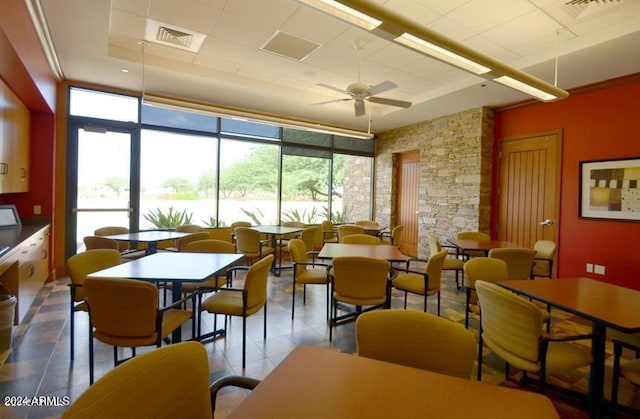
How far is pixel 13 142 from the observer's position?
3.79 m

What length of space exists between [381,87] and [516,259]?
242 cm

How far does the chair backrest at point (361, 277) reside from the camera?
9.12 ft

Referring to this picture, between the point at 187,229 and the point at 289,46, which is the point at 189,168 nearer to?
the point at 187,229

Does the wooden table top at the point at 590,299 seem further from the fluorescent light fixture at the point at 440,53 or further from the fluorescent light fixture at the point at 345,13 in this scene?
the fluorescent light fixture at the point at 345,13

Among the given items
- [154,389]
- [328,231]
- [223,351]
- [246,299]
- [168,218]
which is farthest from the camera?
[328,231]

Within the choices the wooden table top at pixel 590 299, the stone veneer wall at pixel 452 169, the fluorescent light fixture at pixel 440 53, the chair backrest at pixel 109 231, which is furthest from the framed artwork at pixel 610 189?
the chair backrest at pixel 109 231

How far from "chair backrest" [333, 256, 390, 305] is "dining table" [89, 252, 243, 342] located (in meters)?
1.00

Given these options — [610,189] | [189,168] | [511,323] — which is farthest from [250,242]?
[610,189]

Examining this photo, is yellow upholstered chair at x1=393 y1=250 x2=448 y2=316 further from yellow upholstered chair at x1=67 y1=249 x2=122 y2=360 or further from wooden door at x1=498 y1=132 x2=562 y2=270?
wooden door at x1=498 y1=132 x2=562 y2=270

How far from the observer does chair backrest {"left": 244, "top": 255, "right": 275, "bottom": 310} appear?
8.24 feet

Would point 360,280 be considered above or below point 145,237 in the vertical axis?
below

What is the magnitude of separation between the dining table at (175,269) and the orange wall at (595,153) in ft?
15.8

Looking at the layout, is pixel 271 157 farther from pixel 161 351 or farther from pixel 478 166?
pixel 161 351

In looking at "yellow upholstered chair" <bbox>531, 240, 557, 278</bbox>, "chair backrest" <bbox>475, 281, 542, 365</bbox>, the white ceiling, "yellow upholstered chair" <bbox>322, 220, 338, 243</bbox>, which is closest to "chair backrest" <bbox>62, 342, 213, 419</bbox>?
"chair backrest" <bbox>475, 281, 542, 365</bbox>
